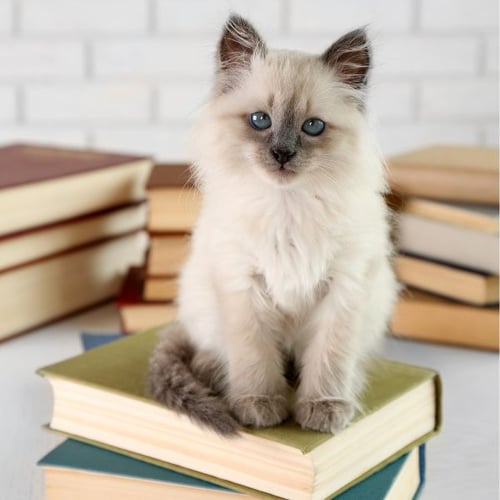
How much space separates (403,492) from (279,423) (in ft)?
0.50

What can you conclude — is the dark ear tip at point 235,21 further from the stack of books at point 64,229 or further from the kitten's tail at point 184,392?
the stack of books at point 64,229

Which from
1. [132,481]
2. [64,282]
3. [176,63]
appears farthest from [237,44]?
[176,63]

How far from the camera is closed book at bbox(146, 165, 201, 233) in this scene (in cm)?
142

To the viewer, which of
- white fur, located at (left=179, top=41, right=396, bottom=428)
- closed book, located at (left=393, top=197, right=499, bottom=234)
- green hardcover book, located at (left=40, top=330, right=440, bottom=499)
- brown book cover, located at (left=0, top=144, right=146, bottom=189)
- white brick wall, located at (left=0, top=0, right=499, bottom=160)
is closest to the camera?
green hardcover book, located at (left=40, top=330, right=440, bottom=499)

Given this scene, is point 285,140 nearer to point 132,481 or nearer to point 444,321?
point 132,481

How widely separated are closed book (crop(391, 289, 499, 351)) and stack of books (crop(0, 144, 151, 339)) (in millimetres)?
542

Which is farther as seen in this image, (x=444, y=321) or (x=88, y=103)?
(x=88, y=103)

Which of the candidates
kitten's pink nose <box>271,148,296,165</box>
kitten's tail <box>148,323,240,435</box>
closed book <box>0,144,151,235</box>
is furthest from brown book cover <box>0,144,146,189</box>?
kitten's pink nose <box>271,148,296,165</box>

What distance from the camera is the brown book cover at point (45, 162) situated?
1.44 meters

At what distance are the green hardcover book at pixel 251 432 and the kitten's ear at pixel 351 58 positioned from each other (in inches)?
13.4

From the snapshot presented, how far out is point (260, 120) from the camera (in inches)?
35.9

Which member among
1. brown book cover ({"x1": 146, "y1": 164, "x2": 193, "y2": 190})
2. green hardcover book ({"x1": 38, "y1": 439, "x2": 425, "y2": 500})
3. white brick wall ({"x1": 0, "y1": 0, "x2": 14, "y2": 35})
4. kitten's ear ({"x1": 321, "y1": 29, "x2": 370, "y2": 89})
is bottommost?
green hardcover book ({"x1": 38, "y1": 439, "x2": 425, "y2": 500})

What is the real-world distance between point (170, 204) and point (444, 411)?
573 millimetres

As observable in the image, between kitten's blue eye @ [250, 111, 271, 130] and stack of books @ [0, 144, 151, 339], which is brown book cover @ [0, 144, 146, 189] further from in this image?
kitten's blue eye @ [250, 111, 271, 130]
